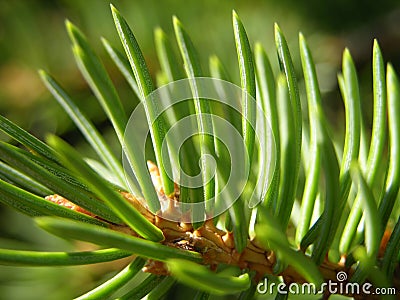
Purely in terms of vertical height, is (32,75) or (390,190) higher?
(32,75)

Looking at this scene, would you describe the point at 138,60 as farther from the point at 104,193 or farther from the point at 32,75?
the point at 32,75

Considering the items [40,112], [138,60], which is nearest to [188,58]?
[138,60]

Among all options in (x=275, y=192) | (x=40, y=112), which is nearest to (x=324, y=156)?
(x=275, y=192)

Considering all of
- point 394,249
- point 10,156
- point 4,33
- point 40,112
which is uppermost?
point 4,33

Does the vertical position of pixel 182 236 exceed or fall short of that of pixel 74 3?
it falls short

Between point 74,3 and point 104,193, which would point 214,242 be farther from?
point 74,3

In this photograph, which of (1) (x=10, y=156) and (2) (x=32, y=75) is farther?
(2) (x=32, y=75)
